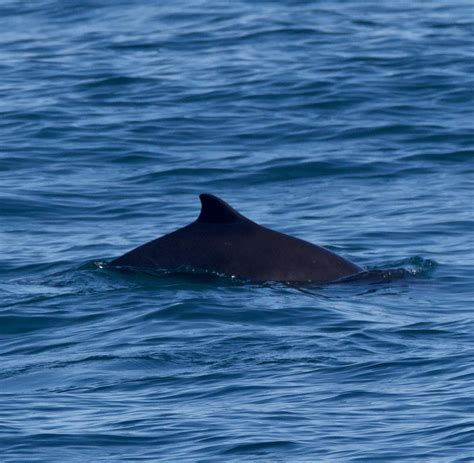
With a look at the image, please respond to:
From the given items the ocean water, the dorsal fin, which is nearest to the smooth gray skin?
the dorsal fin

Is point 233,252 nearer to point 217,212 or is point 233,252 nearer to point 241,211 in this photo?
point 217,212

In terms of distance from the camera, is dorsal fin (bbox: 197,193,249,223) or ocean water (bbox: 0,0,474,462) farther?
dorsal fin (bbox: 197,193,249,223)

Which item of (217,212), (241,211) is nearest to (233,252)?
(217,212)

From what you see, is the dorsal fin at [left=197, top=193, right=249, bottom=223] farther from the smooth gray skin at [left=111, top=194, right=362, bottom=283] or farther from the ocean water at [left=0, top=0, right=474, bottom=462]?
the ocean water at [left=0, top=0, right=474, bottom=462]

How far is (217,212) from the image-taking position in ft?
43.5

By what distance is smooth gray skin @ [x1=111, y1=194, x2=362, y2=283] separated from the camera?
13.4 m

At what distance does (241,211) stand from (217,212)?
3.66 m

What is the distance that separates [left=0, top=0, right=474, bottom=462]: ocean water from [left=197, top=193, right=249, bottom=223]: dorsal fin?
0.51m

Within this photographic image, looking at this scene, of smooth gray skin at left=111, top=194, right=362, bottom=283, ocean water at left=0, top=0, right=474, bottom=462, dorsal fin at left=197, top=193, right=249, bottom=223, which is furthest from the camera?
smooth gray skin at left=111, top=194, right=362, bottom=283

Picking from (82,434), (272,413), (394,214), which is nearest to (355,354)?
(272,413)

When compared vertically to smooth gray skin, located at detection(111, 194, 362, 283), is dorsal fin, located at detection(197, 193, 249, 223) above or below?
above

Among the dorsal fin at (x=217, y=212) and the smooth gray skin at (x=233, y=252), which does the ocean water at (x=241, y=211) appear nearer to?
the smooth gray skin at (x=233, y=252)

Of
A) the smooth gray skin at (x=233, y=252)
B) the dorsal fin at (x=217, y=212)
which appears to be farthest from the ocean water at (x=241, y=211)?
the dorsal fin at (x=217, y=212)

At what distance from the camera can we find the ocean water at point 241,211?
31.7ft
